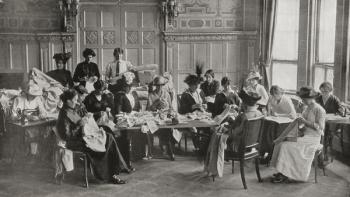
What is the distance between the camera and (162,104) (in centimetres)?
780

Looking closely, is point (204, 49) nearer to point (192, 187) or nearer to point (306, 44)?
point (306, 44)

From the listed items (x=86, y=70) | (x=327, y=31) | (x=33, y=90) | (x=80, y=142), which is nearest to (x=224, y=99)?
(x=80, y=142)

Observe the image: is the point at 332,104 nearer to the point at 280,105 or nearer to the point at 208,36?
the point at 280,105

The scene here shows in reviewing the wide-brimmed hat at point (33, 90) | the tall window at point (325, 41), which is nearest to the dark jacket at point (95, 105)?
the wide-brimmed hat at point (33, 90)

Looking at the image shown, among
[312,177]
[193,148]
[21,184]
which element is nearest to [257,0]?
[193,148]

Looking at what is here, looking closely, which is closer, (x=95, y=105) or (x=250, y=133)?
(x=250, y=133)

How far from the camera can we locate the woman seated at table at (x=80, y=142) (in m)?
6.23

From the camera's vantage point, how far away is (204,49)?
12.0 metres

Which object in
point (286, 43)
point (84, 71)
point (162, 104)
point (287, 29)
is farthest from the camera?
point (286, 43)

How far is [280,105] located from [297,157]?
1.22 metres

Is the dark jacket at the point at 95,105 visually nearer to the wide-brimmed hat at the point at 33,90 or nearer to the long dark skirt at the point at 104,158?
the long dark skirt at the point at 104,158

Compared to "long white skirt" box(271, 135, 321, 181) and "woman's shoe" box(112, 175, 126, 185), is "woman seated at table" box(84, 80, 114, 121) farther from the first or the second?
"long white skirt" box(271, 135, 321, 181)

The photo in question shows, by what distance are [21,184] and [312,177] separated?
A: 163 inches

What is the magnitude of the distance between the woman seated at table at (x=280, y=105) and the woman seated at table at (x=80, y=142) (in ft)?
8.73
